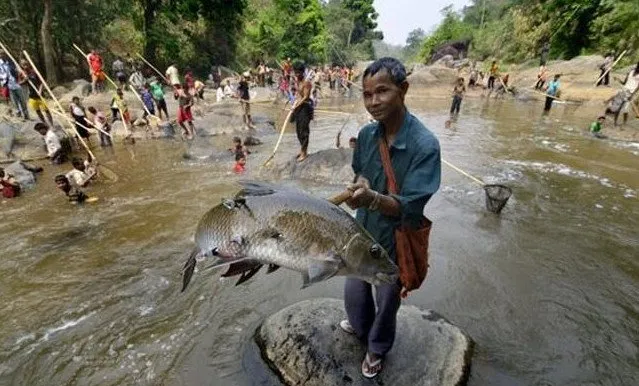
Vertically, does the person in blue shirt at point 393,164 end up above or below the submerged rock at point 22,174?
above

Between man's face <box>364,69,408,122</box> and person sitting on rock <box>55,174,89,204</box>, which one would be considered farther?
person sitting on rock <box>55,174,89,204</box>

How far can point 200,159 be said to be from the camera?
10602 mm

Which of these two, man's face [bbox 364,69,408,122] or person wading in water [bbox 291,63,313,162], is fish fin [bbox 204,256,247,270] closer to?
man's face [bbox 364,69,408,122]

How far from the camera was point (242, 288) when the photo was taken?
444 cm

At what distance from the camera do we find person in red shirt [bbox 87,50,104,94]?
51.6 ft

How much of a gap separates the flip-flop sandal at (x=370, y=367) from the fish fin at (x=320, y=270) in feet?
3.68

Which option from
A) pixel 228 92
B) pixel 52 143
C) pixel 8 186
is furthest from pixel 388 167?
pixel 228 92

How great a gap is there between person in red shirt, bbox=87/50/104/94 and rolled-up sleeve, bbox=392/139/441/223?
17.3 m

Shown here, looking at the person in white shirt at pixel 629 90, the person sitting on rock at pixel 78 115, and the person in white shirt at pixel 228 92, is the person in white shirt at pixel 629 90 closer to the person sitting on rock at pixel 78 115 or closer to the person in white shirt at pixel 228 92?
the person in white shirt at pixel 228 92

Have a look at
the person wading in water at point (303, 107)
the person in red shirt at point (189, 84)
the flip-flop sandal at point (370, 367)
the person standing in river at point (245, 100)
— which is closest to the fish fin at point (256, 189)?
the flip-flop sandal at point (370, 367)

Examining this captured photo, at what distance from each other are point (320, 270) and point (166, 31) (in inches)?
898

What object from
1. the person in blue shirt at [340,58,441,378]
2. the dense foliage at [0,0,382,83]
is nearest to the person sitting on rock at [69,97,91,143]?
the dense foliage at [0,0,382,83]

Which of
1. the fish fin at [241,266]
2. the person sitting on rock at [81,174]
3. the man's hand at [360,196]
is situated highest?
the man's hand at [360,196]

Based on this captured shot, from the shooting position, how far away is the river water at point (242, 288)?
3.33 m
